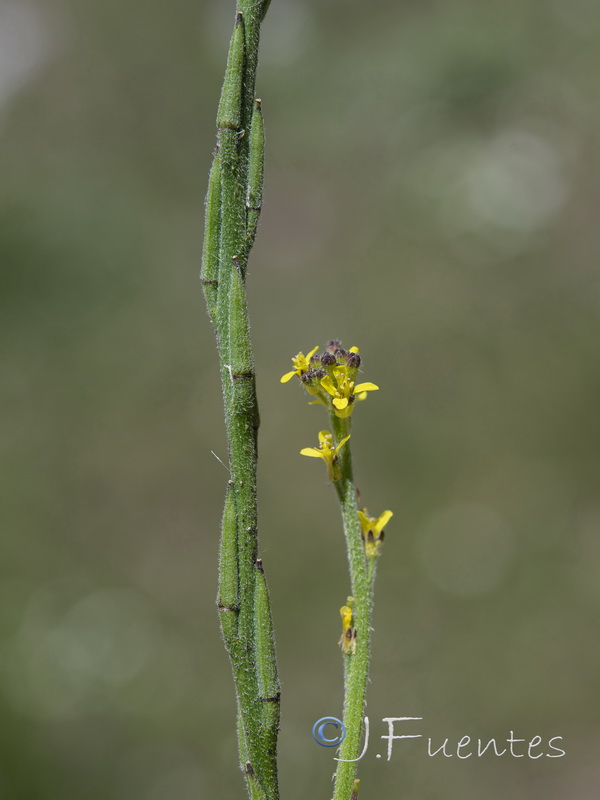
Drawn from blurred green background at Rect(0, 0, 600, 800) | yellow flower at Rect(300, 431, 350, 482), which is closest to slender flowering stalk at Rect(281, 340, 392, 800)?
yellow flower at Rect(300, 431, 350, 482)

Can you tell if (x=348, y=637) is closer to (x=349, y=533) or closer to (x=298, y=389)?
(x=349, y=533)

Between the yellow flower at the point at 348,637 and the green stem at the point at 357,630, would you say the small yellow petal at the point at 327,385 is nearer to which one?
the green stem at the point at 357,630

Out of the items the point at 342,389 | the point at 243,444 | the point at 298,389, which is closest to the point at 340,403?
the point at 342,389

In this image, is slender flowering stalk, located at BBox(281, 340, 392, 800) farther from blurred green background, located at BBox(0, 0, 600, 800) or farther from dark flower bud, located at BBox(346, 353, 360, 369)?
blurred green background, located at BBox(0, 0, 600, 800)

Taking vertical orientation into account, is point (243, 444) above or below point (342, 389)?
below

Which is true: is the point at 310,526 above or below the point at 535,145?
below

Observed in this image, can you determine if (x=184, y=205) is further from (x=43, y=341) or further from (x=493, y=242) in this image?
(x=493, y=242)

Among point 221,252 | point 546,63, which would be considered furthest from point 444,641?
point 546,63

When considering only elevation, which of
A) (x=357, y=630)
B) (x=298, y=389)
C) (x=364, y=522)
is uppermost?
(x=298, y=389)
